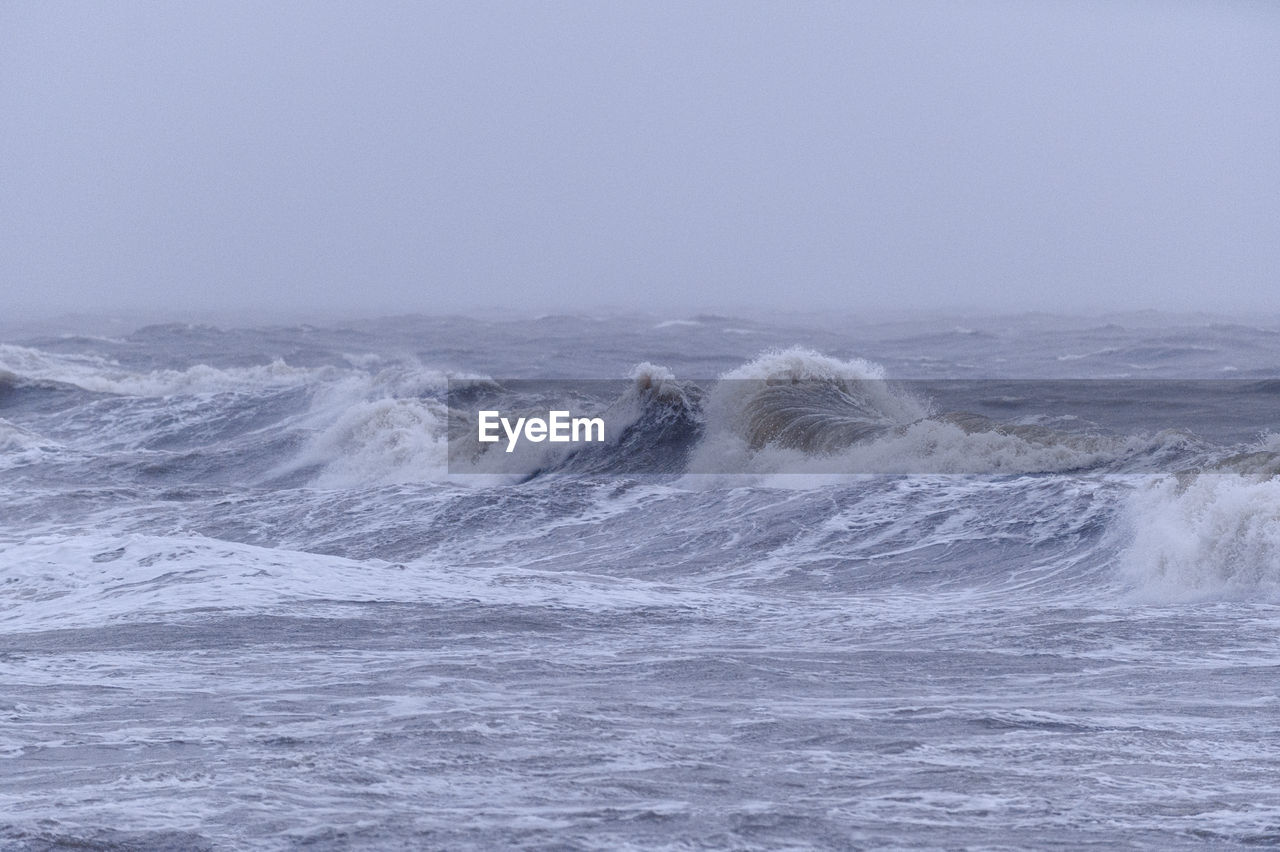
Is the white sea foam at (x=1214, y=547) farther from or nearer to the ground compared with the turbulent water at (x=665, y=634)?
farther from the ground

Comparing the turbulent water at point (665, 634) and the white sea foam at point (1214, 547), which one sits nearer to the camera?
the turbulent water at point (665, 634)

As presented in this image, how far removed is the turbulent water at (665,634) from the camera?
4.95 metres

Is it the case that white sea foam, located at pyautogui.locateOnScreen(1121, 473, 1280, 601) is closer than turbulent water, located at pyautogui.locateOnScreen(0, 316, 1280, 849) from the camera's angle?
No

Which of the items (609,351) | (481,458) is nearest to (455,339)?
(609,351)

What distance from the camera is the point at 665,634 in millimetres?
8094

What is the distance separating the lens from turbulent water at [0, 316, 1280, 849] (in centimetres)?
495

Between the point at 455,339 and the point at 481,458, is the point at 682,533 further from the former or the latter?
the point at 455,339

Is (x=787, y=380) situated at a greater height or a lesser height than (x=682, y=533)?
greater

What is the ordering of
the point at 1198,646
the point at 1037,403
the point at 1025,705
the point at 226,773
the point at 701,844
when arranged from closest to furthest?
the point at 701,844
the point at 226,773
the point at 1025,705
the point at 1198,646
the point at 1037,403

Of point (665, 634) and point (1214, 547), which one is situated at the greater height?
point (1214, 547)

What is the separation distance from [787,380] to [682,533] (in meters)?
5.29

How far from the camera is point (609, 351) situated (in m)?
36.5

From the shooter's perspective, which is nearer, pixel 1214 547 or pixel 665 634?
pixel 665 634

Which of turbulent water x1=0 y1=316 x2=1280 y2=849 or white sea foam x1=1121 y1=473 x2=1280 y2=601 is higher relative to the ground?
white sea foam x1=1121 y1=473 x2=1280 y2=601
